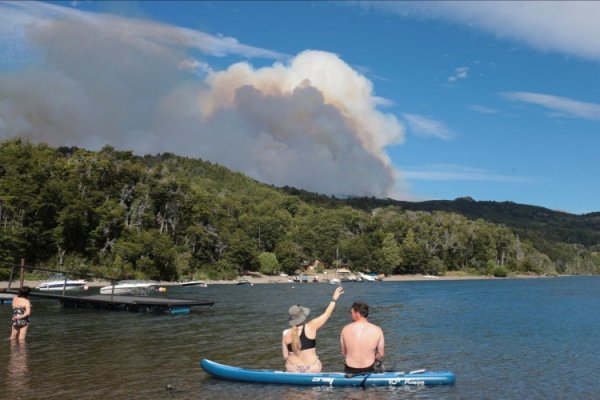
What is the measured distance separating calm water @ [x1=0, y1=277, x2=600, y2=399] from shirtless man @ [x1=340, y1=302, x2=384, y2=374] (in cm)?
115

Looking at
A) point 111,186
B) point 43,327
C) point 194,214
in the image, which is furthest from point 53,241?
point 43,327

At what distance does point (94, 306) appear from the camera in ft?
193

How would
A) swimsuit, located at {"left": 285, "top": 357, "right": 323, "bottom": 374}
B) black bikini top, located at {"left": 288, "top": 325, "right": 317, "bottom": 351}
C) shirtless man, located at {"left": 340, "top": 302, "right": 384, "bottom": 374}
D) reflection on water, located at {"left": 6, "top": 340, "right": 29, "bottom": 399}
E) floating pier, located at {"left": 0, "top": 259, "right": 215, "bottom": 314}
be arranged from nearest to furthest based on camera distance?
shirtless man, located at {"left": 340, "top": 302, "right": 384, "bottom": 374}
black bikini top, located at {"left": 288, "top": 325, "right": 317, "bottom": 351}
swimsuit, located at {"left": 285, "top": 357, "right": 323, "bottom": 374}
reflection on water, located at {"left": 6, "top": 340, "right": 29, "bottom": 399}
floating pier, located at {"left": 0, "top": 259, "right": 215, "bottom": 314}

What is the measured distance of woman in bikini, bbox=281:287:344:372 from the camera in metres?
18.3

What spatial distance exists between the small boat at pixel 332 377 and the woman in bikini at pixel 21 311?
12329 millimetres

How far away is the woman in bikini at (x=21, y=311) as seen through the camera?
2922cm

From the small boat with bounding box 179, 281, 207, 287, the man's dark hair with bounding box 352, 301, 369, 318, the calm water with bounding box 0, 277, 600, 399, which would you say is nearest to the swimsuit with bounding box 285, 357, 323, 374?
the calm water with bounding box 0, 277, 600, 399

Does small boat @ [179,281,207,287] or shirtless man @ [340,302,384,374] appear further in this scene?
small boat @ [179,281,207,287]

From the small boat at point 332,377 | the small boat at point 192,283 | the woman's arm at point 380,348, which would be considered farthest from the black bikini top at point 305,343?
the small boat at point 192,283

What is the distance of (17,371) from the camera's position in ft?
79.5

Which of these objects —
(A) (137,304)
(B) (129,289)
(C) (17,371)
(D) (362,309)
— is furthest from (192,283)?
(D) (362,309)

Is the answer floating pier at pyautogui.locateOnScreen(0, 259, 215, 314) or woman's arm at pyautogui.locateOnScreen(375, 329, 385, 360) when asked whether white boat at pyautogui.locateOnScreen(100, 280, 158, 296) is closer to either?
floating pier at pyautogui.locateOnScreen(0, 259, 215, 314)

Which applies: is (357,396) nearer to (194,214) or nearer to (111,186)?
(111,186)

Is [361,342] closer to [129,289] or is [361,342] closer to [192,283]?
[129,289]
